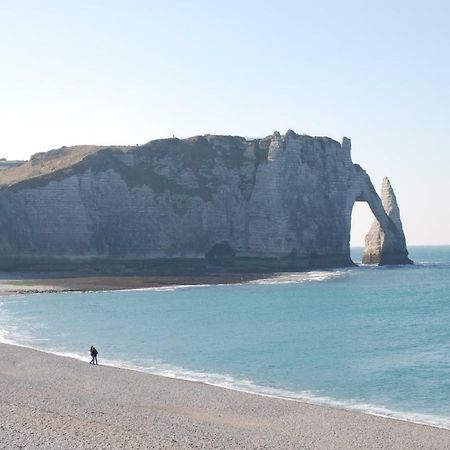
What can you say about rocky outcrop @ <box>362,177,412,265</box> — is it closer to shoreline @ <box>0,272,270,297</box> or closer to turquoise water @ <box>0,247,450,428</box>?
shoreline @ <box>0,272,270,297</box>

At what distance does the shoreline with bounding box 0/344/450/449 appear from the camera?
19.2m

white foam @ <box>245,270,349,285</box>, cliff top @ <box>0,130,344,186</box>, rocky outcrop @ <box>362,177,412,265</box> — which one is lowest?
white foam @ <box>245,270,349,285</box>

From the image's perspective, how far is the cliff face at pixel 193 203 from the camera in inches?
3917

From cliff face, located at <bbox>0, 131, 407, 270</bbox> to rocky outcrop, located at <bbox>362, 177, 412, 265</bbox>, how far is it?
671mm

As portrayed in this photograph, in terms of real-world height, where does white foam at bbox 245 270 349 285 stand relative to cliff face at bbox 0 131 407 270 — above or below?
below

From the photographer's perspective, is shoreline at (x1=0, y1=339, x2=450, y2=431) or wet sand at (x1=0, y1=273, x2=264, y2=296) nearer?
shoreline at (x1=0, y1=339, x2=450, y2=431)

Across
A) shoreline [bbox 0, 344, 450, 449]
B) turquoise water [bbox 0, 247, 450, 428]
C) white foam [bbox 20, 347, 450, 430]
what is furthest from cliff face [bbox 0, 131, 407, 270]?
shoreline [bbox 0, 344, 450, 449]

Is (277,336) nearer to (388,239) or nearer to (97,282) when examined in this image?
(97,282)

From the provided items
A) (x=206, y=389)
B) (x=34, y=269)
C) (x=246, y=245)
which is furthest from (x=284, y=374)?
(x=246, y=245)

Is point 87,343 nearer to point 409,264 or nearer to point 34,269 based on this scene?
point 34,269

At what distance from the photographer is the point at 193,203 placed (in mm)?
108000

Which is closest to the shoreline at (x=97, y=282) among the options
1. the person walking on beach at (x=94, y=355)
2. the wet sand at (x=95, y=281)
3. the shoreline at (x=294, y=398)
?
the wet sand at (x=95, y=281)

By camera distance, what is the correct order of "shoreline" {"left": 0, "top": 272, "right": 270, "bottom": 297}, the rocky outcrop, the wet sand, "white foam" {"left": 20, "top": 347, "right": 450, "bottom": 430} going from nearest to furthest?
"white foam" {"left": 20, "top": 347, "right": 450, "bottom": 430} < "shoreline" {"left": 0, "top": 272, "right": 270, "bottom": 297} < the wet sand < the rocky outcrop

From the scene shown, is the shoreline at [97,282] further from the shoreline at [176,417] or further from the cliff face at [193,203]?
the shoreline at [176,417]
